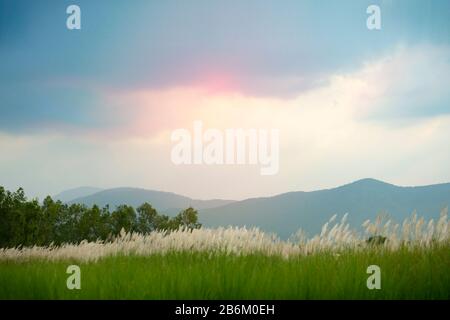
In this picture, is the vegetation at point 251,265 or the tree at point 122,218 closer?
the vegetation at point 251,265

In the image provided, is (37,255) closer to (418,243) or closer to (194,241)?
(194,241)

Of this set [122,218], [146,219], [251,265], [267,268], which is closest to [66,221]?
[122,218]

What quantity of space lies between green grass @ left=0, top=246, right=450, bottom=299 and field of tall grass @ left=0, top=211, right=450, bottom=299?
0.01 m

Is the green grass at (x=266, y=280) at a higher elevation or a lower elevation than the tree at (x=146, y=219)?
lower

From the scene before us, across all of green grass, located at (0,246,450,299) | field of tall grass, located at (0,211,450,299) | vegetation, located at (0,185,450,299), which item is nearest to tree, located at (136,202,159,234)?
vegetation, located at (0,185,450,299)

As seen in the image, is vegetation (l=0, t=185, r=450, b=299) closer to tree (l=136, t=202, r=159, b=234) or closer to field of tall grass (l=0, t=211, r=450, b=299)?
field of tall grass (l=0, t=211, r=450, b=299)

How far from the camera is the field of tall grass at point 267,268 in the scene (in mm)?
6605

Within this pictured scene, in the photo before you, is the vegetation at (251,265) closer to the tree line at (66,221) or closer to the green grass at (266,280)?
the green grass at (266,280)

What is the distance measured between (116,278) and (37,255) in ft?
17.7

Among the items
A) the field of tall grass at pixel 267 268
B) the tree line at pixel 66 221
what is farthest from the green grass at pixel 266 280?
the tree line at pixel 66 221

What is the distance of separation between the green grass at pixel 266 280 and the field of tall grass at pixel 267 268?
0.5 inches

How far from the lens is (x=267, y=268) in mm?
7180
